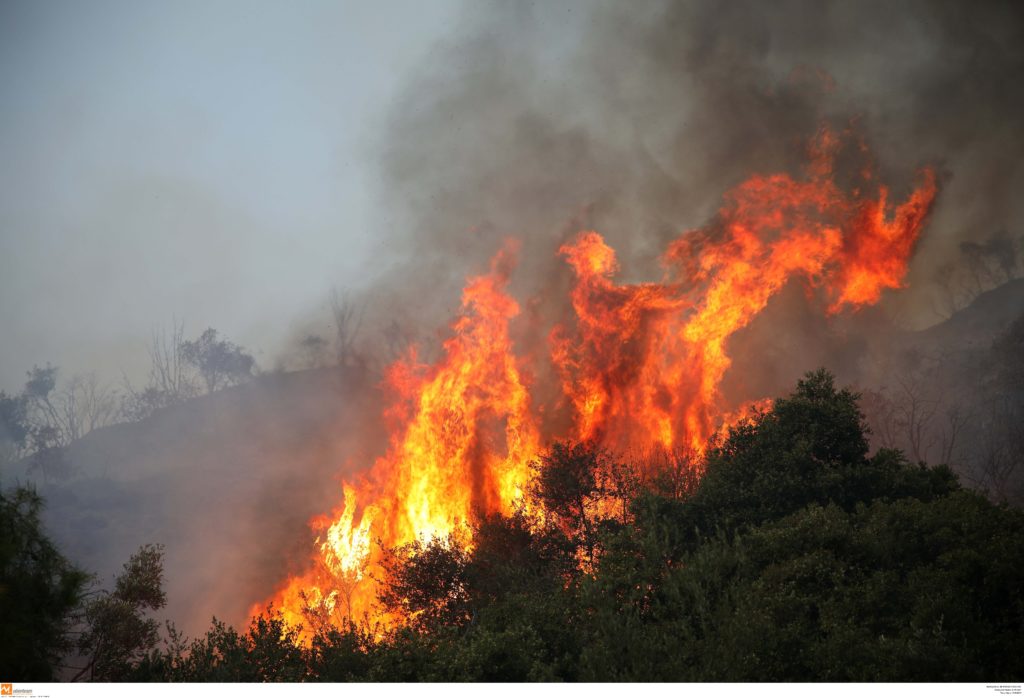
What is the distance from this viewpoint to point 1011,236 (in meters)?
86.2

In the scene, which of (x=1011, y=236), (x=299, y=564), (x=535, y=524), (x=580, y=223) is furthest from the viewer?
(x=1011, y=236)

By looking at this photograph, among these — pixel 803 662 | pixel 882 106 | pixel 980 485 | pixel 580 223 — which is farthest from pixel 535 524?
pixel 980 485

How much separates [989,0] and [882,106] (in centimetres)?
866

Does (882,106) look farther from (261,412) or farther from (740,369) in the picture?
(261,412)

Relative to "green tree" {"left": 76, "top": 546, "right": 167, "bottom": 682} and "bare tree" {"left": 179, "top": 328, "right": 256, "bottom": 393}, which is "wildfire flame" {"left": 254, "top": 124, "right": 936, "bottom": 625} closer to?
"green tree" {"left": 76, "top": 546, "right": 167, "bottom": 682}

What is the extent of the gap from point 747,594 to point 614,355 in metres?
26.5

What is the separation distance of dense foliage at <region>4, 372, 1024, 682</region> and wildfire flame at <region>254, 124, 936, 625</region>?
1379cm

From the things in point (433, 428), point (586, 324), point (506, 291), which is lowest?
point (433, 428)

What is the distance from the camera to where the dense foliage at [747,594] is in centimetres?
1756

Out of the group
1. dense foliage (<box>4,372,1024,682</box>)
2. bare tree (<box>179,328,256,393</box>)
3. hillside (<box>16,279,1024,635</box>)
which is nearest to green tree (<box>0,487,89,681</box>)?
dense foliage (<box>4,372,1024,682</box>)

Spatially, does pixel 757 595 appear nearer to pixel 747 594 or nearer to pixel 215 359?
pixel 747 594

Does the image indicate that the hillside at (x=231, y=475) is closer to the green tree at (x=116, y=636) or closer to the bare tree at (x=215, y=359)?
the bare tree at (x=215, y=359)

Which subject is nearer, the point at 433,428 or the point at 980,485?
the point at 433,428

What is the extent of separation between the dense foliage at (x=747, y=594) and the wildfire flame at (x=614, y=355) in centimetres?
1379
